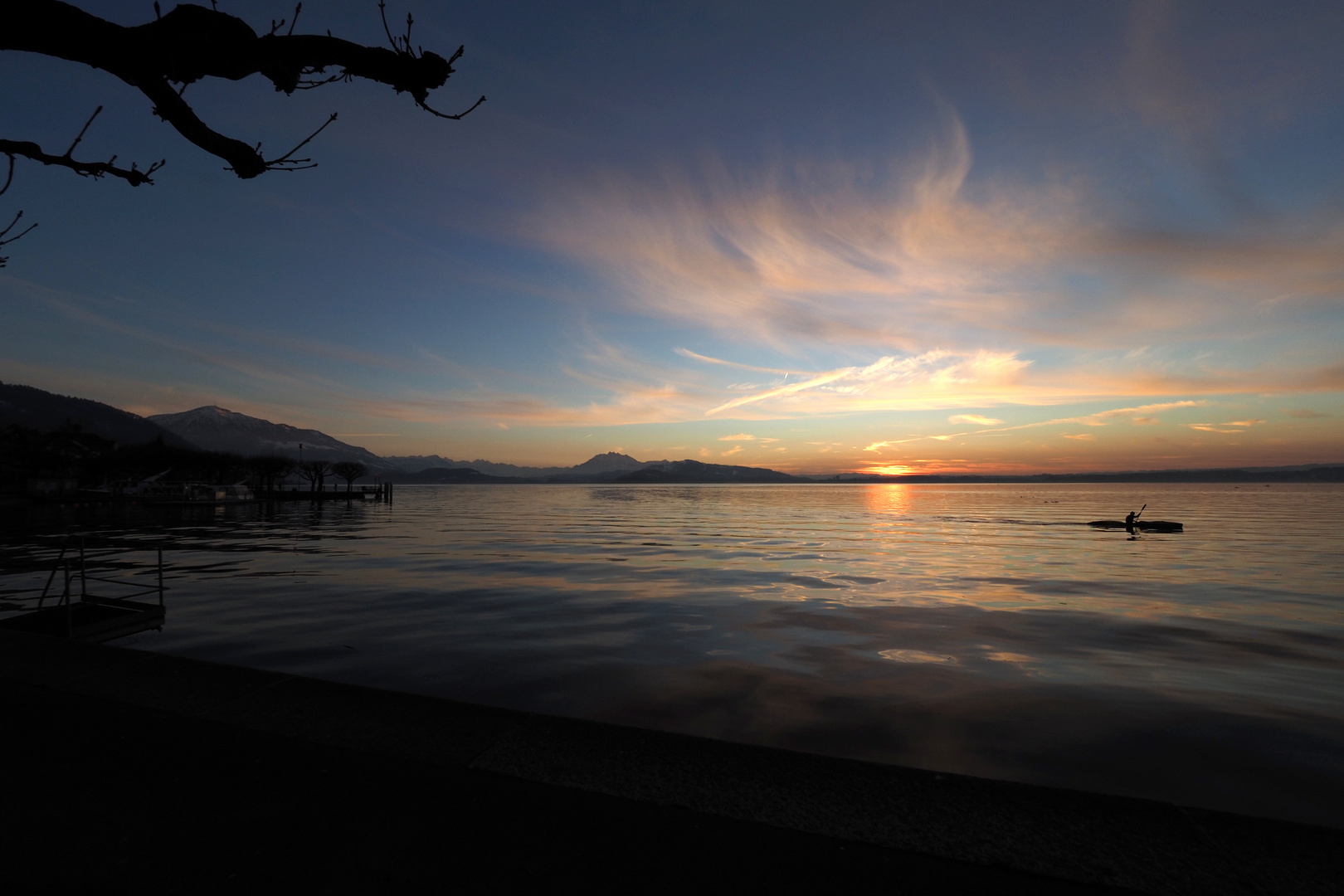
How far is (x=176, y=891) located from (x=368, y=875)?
0.84m

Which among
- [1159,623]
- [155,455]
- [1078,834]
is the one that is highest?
[155,455]

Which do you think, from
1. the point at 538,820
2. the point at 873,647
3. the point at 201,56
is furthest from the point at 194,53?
the point at 873,647

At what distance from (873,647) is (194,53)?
12.4 m

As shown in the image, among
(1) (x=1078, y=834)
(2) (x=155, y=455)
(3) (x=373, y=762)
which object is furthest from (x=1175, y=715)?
(2) (x=155, y=455)

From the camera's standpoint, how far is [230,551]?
90.8 ft

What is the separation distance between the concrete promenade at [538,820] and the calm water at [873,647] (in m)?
3.44

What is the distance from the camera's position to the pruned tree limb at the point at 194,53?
12.2 ft

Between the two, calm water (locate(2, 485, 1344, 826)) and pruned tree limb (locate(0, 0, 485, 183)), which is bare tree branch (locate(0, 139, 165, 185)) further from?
calm water (locate(2, 485, 1344, 826))

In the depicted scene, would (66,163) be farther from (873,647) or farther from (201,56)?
(873,647)

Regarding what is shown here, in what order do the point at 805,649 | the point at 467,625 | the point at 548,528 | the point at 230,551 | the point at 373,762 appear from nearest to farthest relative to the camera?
the point at 373,762
the point at 805,649
the point at 467,625
the point at 230,551
the point at 548,528

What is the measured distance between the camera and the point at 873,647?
40.4 ft

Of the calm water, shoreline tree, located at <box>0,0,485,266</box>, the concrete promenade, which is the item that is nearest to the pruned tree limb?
shoreline tree, located at <box>0,0,485,266</box>

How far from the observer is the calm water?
25.1ft

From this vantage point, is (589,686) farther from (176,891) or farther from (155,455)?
(155,455)
